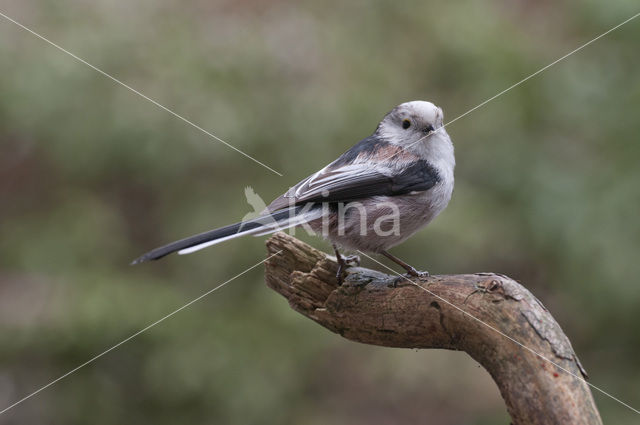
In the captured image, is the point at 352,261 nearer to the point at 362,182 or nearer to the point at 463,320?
the point at 362,182

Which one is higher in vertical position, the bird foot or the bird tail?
the bird tail

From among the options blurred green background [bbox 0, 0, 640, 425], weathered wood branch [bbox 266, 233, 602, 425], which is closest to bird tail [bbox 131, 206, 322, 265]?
weathered wood branch [bbox 266, 233, 602, 425]

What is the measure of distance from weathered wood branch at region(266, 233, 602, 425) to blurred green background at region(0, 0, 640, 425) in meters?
1.46

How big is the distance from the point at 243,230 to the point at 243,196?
7.82 ft

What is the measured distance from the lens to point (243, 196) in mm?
5070

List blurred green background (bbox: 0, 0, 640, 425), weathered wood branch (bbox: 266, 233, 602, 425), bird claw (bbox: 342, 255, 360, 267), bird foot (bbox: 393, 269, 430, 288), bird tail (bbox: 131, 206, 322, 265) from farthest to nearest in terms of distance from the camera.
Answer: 1. blurred green background (bbox: 0, 0, 640, 425)
2. bird claw (bbox: 342, 255, 360, 267)
3. bird foot (bbox: 393, 269, 430, 288)
4. bird tail (bbox: 131, 206, 322, 265)
5. weathered wood branch (bbox: 266, 233, 602, 425)

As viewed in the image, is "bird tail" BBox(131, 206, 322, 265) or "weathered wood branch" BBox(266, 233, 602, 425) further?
"bird tail" BBox(131, 206, 322, 265)

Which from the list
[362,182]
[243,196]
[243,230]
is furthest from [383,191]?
[243,196]

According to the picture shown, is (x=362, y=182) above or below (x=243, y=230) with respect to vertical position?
above

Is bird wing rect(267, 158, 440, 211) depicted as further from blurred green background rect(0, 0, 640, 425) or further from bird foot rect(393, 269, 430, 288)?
blurred green background rect(0, 0, 640, 425)

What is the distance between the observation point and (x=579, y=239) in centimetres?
467

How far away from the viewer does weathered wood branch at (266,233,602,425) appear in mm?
2281

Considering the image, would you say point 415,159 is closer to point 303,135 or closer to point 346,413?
A: point 303,135

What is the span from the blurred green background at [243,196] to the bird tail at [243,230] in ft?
6.06
